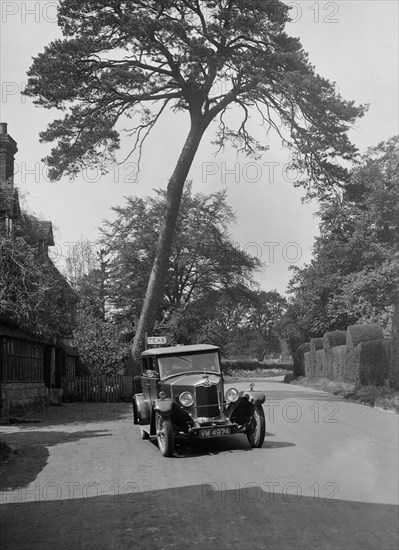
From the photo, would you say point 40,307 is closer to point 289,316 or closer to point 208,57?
point 208,57

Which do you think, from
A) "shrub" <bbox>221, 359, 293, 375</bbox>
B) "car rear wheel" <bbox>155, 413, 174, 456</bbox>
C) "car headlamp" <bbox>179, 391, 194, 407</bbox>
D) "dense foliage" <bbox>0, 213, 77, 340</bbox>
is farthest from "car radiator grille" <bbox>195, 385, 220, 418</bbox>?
"shrub" <bbox>221, 359, 293, 375</bbox>

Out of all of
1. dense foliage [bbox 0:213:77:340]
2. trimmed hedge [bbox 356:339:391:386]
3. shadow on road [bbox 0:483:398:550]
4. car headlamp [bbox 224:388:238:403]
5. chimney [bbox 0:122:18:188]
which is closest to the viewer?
shadow on road [bbox 0:483:398:550]

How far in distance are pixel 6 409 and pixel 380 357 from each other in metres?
14.2

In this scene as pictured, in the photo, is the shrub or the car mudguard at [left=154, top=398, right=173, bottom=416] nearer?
the car mudguard at [left=154, top=398, right=173, bottom=416]

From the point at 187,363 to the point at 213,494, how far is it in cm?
529

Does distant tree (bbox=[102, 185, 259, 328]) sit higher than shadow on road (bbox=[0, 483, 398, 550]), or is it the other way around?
distant tree (bbox=[102, 185, 259, 328])

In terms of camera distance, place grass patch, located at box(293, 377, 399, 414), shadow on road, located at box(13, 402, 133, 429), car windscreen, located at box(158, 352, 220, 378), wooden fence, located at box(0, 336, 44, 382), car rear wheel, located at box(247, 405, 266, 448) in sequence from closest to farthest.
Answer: car rear wheel, located at box(247, 405, 266, 448)
car windscreen, located at box(158, 352, 220, 378)
shadow on road, located at box(13, 402, 133, 429)
grass patch, located at box(293, 377, 399, 414)
wooden fence, located at box(0, 336, 44, 382)

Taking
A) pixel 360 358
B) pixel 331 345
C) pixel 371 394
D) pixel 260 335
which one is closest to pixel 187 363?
pixel 371 394

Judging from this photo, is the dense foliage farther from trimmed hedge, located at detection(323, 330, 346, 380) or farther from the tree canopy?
trimmed hedge, located at detection(323, 330, 346, 380)

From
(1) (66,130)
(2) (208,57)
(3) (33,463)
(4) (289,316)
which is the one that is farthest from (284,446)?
(4) (289,316)

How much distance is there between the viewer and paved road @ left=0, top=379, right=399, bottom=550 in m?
5.73

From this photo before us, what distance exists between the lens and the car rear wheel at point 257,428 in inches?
434

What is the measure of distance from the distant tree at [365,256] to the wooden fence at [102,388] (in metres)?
12.8

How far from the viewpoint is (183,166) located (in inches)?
1083
